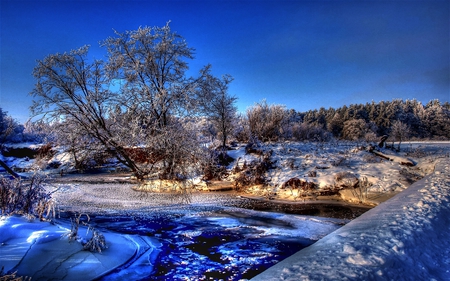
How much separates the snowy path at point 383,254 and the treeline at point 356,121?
1975 centimetres

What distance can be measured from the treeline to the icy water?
15.5 meters

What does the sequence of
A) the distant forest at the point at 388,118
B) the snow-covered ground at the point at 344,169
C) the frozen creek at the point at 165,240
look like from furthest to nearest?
1. the distant forest at the point at 388,118
2. the snow-covered ground at the point at 344,169
3. the frozen creek at the point at 165,240

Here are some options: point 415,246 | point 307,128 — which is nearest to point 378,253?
point 415,246

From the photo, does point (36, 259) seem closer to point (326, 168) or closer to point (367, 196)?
point (367, 196)

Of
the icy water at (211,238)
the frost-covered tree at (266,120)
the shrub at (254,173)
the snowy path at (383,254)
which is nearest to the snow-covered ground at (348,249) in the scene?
the snowy path at (383,254)

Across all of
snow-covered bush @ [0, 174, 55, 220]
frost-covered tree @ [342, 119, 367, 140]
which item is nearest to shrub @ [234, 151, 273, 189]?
snow-covered bush @ [0, 174, 55, 220]

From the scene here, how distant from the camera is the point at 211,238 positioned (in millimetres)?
6961

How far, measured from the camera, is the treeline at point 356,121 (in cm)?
2727

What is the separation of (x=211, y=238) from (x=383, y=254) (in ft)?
15.9

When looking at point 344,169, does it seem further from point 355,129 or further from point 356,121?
point 356,121

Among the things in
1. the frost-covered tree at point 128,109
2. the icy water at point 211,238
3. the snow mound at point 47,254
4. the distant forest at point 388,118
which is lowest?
the icy water at point 211,238

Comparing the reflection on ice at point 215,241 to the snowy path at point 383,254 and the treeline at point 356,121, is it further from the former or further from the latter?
the treeline at point 356,121

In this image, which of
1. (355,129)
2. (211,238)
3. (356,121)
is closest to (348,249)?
(211,238)

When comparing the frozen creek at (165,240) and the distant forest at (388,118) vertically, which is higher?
the distant forest at (388,118)
